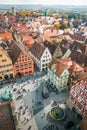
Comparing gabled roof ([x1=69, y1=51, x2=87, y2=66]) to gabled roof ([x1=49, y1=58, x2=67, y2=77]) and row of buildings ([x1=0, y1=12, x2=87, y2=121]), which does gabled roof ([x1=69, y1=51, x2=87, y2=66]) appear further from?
gabled roof ([x1=49, y1=58, x2=67, y2=77])

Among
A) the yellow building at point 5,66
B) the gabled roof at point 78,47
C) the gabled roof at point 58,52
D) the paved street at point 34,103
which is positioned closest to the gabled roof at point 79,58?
the gabled roof at point 58,52

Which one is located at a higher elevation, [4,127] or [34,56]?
[4,127]

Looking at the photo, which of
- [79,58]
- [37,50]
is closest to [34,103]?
[37,50]

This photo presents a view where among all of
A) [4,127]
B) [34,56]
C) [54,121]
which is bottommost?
[54,121]

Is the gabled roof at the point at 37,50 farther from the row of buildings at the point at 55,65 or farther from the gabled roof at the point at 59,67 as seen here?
the gabled roof at the point at 59,67

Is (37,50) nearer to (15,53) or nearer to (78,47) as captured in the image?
(15,53)

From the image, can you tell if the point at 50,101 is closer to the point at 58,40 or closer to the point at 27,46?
the point at 27,46

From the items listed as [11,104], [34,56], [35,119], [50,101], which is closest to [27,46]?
[34,56]
